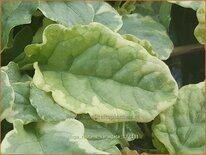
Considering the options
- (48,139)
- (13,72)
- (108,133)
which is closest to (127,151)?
(108,133)

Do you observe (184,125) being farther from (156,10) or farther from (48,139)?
(156,10)

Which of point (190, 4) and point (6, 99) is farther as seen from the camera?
point (190, 4)

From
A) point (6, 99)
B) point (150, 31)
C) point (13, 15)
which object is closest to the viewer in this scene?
point (6, 99)

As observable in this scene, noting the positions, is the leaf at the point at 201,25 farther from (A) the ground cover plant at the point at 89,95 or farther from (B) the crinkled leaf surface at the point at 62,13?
(B) the crinkled leaf surface at the point at 62,13

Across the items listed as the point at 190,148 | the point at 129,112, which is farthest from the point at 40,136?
the point at 190,148

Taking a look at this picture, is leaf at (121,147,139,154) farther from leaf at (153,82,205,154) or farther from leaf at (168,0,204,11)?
leaf at (168,0,204,11)

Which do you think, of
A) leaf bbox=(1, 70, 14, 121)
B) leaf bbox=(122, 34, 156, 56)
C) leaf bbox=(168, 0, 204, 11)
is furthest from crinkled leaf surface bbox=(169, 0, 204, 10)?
leaf bbox=(1, 70, 14, 121)

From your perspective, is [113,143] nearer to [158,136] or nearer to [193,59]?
[158,136]

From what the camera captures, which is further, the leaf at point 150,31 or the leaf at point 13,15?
the leaf at point 150,31

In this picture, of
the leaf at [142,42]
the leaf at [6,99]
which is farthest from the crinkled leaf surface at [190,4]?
the leaf at [6,99]
